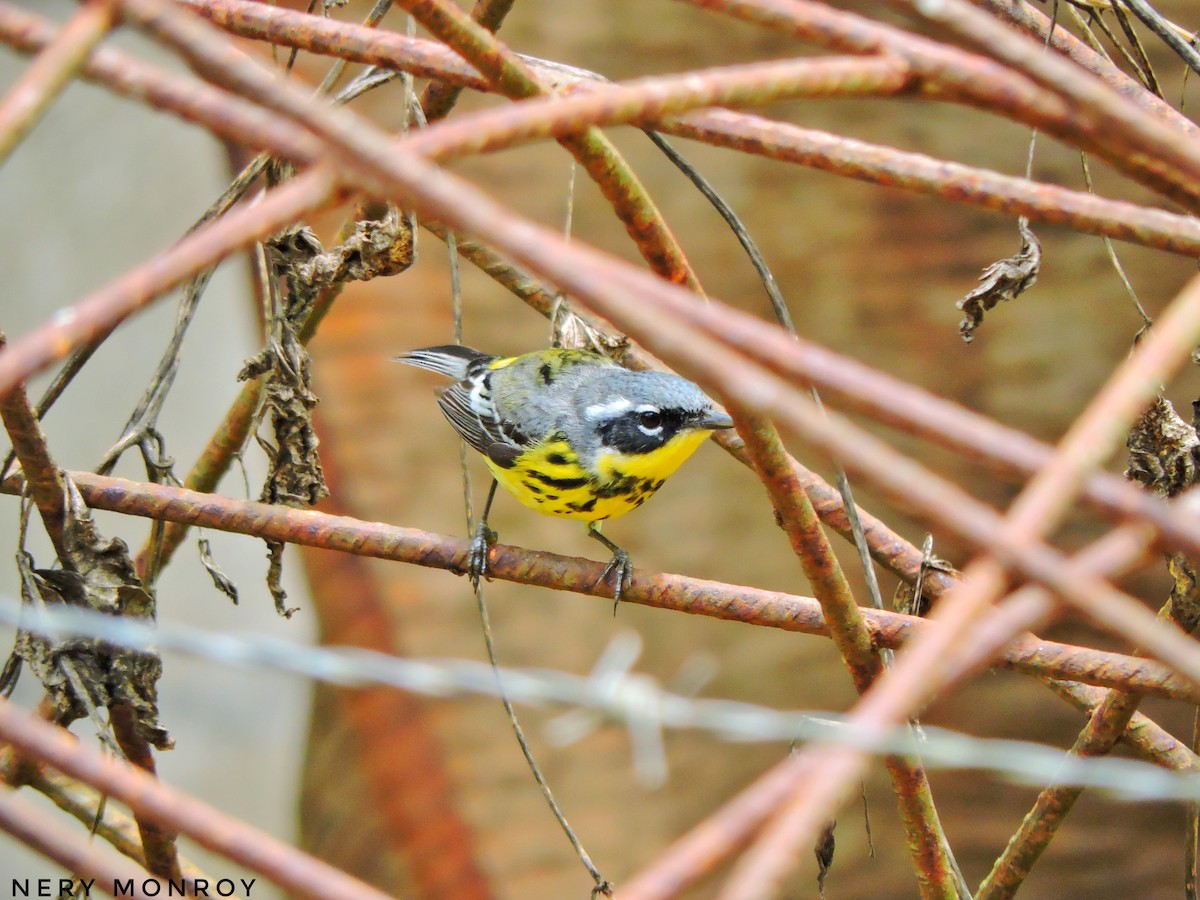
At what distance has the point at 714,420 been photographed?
227cm

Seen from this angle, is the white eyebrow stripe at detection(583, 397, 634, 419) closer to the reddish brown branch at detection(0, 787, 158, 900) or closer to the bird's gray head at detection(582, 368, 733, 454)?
the bird's gray head at detection(582, 368, 733, 454)

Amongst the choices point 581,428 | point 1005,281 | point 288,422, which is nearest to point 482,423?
point 581,428

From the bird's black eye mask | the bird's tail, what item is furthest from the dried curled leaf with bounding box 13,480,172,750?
the bird's tail

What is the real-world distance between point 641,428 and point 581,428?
195mm

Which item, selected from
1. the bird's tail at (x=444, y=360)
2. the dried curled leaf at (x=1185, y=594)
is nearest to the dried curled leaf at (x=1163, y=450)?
the dried curled leaf at (x=1185, y=594)

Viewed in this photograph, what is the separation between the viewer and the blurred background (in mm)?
3498

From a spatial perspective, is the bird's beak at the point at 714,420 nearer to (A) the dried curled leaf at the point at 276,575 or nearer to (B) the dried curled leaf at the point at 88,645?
(A) the dried curled leaf at the point at 276,575

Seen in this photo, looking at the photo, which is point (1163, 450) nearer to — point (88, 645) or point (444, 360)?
point (88, 645)

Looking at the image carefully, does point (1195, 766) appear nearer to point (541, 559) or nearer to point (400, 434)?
point (541, 559)

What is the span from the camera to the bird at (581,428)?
93.6 inches

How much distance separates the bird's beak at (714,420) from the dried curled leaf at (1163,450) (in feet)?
2.50

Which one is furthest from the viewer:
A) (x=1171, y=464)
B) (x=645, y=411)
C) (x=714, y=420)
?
(x=645, y=411)

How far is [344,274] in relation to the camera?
1955 millimetres

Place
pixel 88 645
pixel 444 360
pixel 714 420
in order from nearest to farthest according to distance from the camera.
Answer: pixel 88 645 → pixel 714 420 → pixel 444 360
